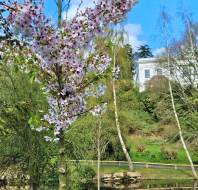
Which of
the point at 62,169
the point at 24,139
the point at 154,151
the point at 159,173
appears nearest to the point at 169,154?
the point at 154,151

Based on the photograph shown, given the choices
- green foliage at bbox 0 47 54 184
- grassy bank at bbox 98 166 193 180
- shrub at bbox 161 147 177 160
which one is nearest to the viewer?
green foliage at bbox 0 47 54 184

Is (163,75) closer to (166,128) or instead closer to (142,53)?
(166,128)

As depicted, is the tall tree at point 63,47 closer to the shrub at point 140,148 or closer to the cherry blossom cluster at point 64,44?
the cherry blossom cluster at point 64,44

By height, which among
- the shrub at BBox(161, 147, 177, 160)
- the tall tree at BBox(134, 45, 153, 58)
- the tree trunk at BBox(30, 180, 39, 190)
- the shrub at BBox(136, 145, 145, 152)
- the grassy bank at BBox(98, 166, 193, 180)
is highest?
the tall tree at BBox(134, 45, 153, 58)

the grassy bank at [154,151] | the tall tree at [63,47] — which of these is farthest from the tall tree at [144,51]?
the tall tree at [63,47]

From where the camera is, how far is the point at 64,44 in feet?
17.9

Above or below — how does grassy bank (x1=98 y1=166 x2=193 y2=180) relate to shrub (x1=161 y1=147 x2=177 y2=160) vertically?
below

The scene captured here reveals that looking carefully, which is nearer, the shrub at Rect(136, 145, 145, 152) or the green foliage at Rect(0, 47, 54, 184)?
the green foliage at Rect(0, 47, 54, 184)

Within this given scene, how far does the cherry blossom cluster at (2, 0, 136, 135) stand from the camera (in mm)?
5102

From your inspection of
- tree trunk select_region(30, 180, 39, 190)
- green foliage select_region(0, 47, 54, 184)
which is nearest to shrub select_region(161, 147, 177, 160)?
green foliage select_region(0, 47, 54, 184)

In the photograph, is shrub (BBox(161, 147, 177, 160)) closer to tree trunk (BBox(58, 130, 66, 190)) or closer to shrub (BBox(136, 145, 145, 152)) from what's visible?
shrub (BBox(136, 145, 145, 152))

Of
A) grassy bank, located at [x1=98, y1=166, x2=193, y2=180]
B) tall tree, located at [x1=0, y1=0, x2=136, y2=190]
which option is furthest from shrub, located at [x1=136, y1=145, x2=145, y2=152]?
tall tree, located at [x1=0, y1=0, x2=136, y2=190]

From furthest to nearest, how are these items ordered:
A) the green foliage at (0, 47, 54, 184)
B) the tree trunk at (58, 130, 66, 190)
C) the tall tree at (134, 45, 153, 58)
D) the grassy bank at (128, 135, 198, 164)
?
the tall tree at (134, 45, 153, 58) → the grassy bank at (128, 135, 198, 164) → the green foliage at (0, 47, 54, 184) → the tree trunk at (58, 130, 66, 190)

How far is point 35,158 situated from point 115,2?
11.4 metres
